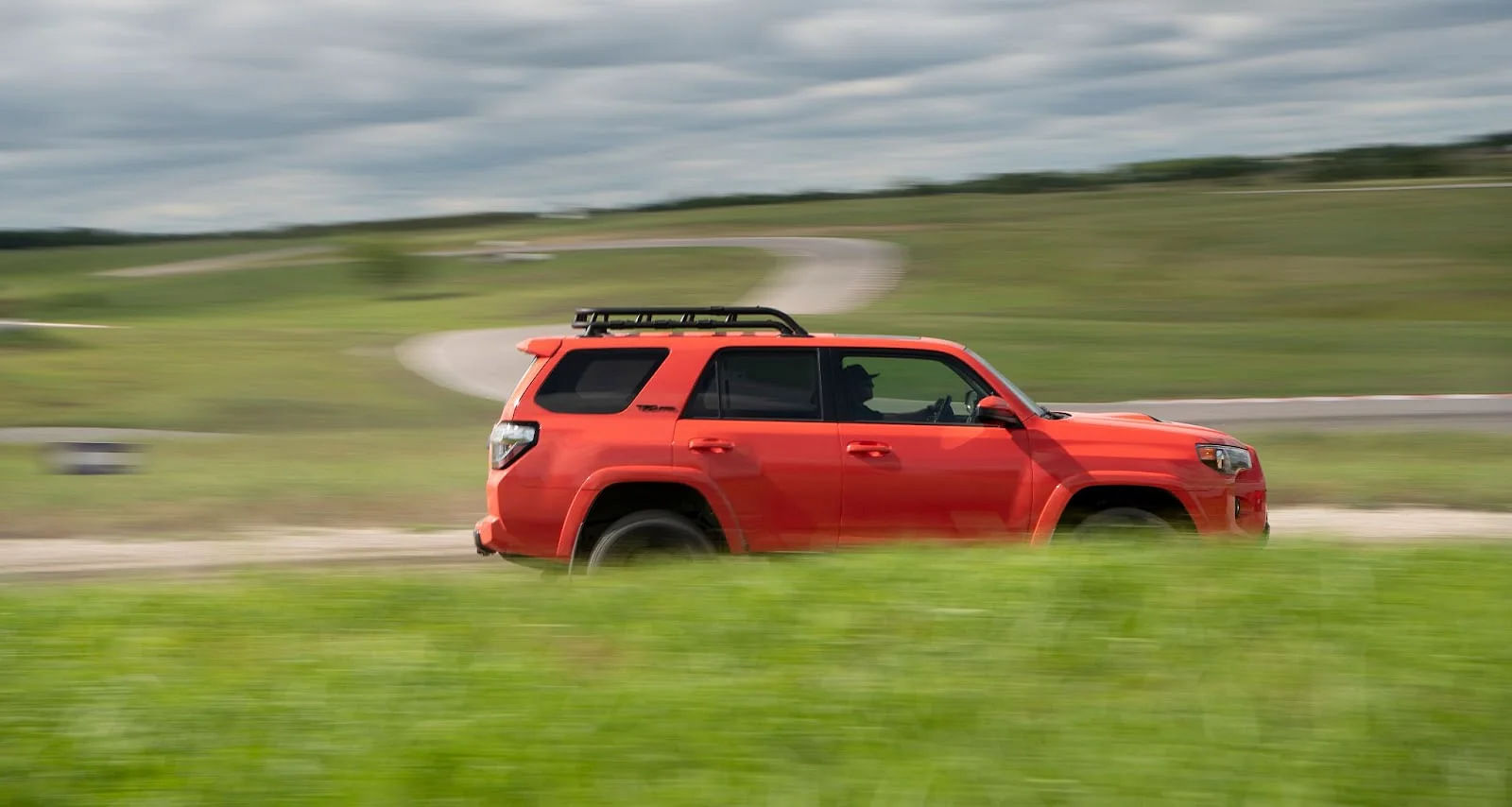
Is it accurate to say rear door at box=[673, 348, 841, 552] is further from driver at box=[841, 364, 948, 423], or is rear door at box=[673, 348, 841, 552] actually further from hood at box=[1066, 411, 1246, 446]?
hood at box=[1066, 411, 1246, 446]

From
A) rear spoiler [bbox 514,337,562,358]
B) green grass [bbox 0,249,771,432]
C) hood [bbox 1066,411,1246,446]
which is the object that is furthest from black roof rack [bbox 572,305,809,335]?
green grass [bbox 0,249,771,432]

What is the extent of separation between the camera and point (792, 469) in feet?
24.3

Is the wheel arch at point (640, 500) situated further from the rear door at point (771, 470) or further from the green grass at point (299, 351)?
the green grass at point (299, 351)

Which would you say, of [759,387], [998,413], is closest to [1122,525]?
[998,413]

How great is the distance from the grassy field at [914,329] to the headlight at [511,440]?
500 centimetres

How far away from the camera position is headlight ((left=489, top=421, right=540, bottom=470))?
24.6 ft

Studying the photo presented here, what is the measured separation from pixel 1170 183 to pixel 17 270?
69.1 meters

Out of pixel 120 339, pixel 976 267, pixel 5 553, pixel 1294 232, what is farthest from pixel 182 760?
pixel 1294 232

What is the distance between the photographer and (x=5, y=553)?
34.5 ft

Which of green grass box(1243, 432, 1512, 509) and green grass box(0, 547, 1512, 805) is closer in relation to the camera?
green grass box(0, 547, 1512, 805)

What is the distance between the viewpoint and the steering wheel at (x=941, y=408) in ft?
25.2

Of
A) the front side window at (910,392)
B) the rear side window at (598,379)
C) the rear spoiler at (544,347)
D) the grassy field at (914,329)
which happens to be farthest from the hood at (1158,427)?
the grassy field at (914,329)

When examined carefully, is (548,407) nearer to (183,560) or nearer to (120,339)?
(183,560)

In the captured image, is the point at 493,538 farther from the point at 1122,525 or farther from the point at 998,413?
the point at 1122,525
